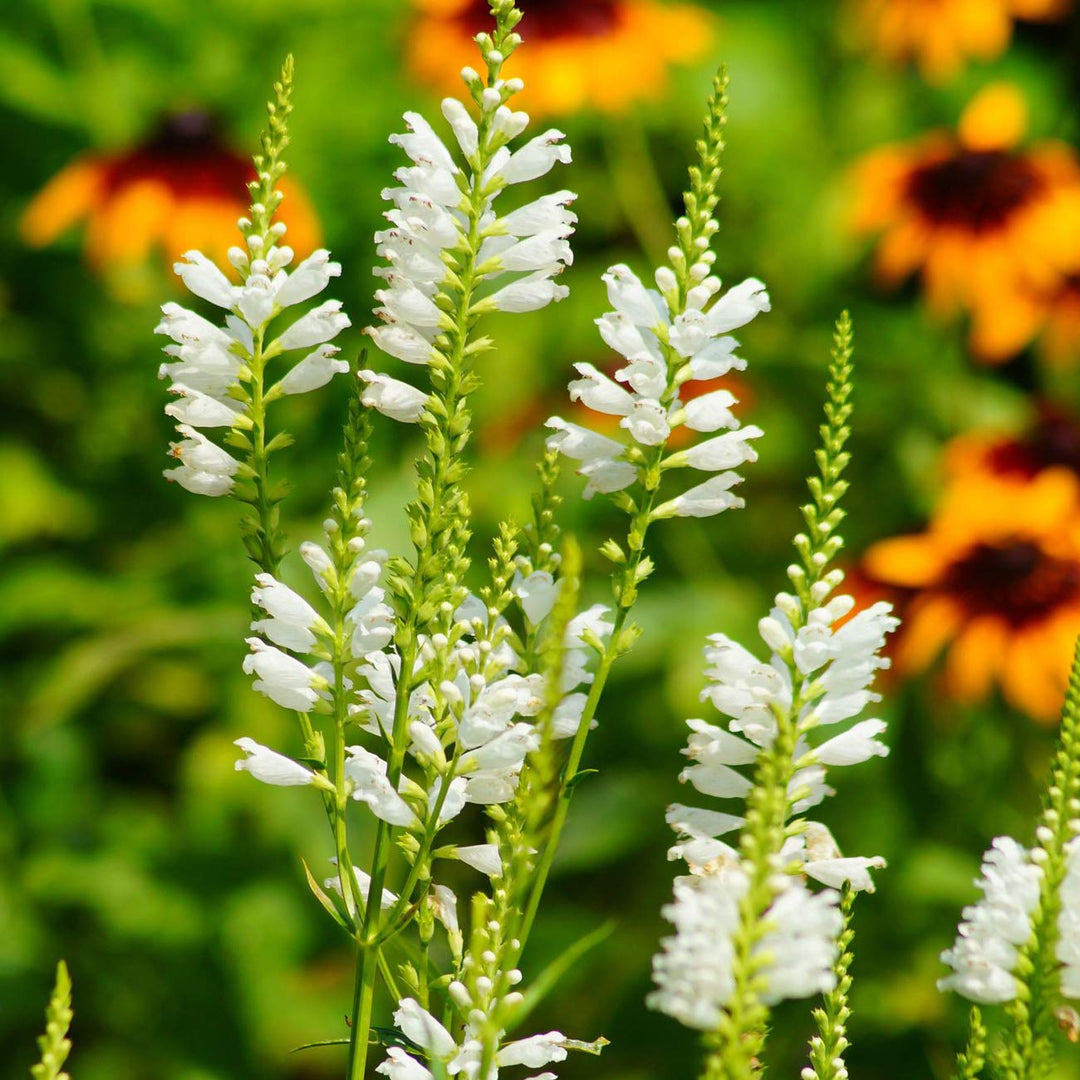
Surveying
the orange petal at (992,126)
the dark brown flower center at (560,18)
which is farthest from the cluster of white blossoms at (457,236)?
the orange petal at (992,126)

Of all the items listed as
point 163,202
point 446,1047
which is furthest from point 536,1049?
point 163,202

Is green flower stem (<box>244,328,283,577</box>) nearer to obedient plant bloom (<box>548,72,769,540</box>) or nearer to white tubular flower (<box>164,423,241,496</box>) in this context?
white tubular flower (<box>164,423,241,496</box>)

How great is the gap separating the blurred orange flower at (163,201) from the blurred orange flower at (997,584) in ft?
3.83

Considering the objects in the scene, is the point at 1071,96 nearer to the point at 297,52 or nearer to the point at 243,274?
the point at 297,52

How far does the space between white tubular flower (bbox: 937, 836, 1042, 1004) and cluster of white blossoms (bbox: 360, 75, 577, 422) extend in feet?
1.17

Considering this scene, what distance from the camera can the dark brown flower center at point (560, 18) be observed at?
288 centimetres

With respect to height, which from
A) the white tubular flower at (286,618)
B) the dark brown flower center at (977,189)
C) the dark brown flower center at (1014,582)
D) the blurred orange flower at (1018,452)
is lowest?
the white tubular flower at (286,618)

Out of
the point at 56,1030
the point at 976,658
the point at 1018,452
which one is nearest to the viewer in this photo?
the point at 56,1030

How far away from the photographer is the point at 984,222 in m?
2.83

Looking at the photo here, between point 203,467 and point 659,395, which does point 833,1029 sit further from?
point 203,467

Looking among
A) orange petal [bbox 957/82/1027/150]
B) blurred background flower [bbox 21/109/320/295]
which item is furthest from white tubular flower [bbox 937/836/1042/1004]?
orange petal [bbox 957/82/1027/150]

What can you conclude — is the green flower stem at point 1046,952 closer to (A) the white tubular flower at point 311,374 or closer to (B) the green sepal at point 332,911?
(B) the green sepal at point 332,911

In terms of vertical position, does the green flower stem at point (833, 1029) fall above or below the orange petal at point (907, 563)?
below

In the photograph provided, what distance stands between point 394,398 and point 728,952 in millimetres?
368
